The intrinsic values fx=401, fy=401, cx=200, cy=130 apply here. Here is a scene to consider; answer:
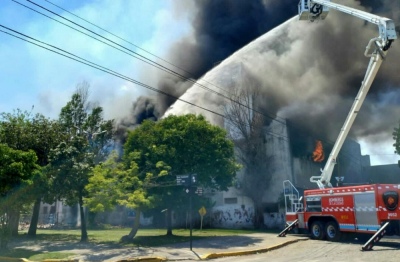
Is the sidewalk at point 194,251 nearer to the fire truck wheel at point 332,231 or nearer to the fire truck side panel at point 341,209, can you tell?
the fire truck wheel at point 332,231

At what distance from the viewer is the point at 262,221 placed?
38.6 metres

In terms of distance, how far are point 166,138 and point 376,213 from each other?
12521 millimetres

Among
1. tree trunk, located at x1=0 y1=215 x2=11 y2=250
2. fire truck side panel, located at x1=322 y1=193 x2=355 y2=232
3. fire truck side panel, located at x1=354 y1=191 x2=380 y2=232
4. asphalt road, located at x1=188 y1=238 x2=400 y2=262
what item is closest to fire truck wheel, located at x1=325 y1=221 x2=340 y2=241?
fire truck side panel, located at x1=322 y1=193 x2=355 y2=232

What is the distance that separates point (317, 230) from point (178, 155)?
30.4 feet

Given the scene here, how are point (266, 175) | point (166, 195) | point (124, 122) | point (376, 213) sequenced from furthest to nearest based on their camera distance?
point (124, 122), point (266, 175), point (166, 195), point (376, 213)

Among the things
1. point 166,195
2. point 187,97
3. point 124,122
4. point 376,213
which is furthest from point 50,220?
point 376,213

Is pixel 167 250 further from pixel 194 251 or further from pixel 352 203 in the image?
pixel 352 203

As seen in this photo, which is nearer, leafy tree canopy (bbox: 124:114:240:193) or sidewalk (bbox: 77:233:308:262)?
sidewalk (bbox: 77:233:308:262)

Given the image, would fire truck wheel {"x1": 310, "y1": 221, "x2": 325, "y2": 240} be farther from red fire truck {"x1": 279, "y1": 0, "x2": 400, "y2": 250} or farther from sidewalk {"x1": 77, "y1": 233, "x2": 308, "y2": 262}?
sidewalk {"x1": 77, "y1": 233, "x2": 308, "y2": 262}

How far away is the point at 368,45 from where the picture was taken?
870 inches

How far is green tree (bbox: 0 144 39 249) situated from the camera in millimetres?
17641

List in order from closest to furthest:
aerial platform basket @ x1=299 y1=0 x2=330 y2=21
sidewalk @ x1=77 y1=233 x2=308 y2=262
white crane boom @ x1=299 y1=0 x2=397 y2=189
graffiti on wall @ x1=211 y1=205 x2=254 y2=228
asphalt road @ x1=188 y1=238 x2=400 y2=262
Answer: asphalt road @ x1=188 y1=238 x2=400 y2=262, sidewalk @ x1=77 y1=233 x2=308 y2=262, white crane boom @ x1=299 y1=0 x2=397 y2=189, aerial platform basket @ x1=299 y1=0 x2=330 y2=21, graffiti on wall @ x1=211 y1=205 x2=254 y2=228

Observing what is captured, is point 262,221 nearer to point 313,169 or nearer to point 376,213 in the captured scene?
point 313,169

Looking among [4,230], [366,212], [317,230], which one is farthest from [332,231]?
[4,230]
